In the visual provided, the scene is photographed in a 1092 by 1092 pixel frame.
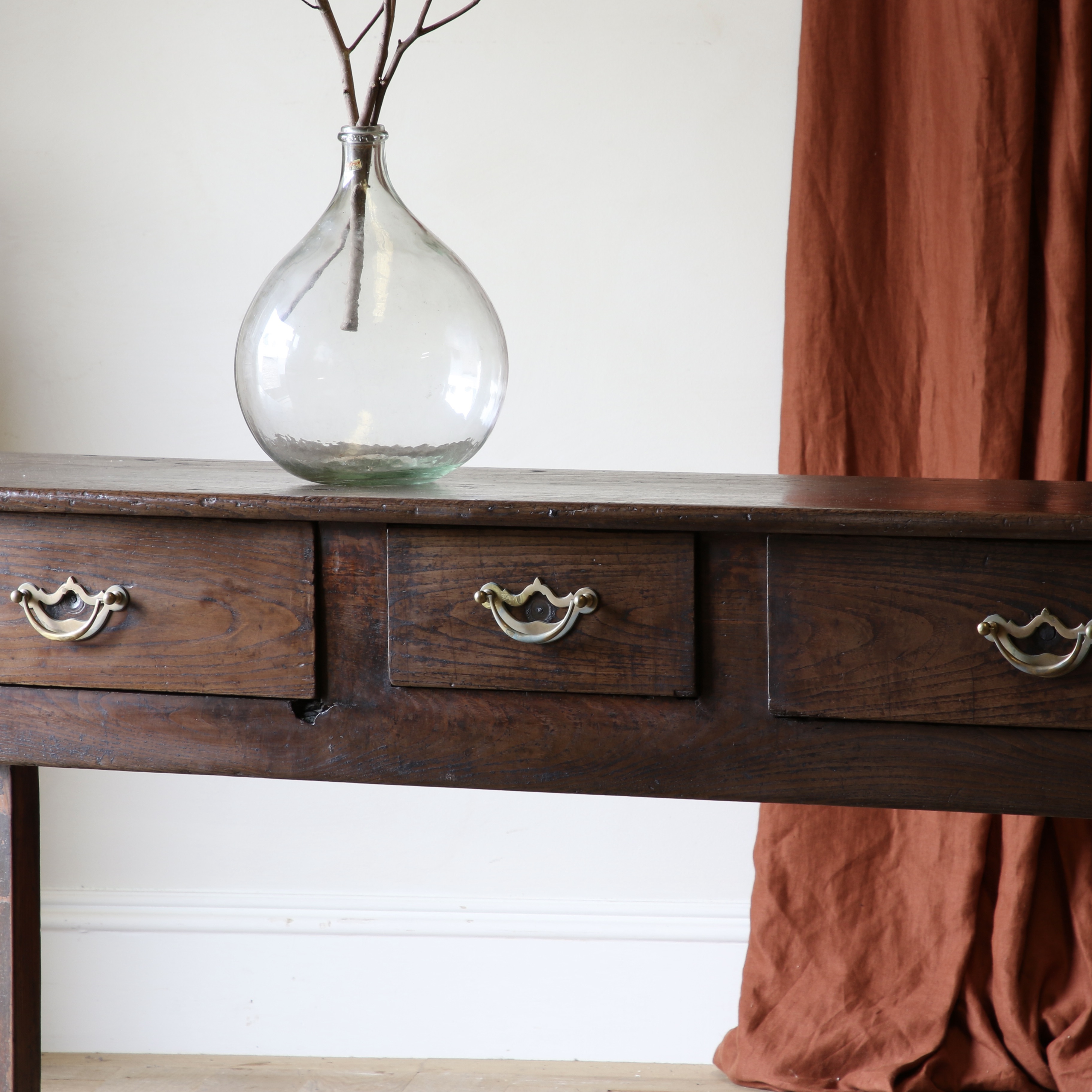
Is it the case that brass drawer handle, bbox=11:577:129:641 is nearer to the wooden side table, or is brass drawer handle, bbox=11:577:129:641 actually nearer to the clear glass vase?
the wooden side table

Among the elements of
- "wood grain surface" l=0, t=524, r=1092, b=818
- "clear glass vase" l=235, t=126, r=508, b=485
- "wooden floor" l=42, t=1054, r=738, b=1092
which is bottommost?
"wooden floor" l=42, t=1054, r=738, b=1092

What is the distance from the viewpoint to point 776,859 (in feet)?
4.88

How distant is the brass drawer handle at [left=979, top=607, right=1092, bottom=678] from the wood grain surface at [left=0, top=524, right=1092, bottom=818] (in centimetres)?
5

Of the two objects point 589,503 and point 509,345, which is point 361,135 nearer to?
point 589,503

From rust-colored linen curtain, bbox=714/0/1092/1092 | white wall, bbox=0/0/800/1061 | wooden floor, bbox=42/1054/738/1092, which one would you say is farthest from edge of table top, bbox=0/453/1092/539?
wooden floor, bbox=42/1054/738/1092

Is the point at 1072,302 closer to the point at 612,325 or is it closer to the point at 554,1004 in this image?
the point at 612,325

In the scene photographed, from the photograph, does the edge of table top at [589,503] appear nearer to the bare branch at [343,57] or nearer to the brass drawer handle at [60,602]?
the brass drawer handle at [60,602]

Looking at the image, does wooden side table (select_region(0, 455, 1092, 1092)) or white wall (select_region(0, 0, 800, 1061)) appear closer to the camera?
wooden side table (select_region(0, 455, 1092, 1092))

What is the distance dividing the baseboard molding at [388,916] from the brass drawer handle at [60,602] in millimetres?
930

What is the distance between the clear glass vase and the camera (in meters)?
0.85

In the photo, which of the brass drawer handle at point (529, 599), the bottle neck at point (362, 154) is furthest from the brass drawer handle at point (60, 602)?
the bottle neck at point (362, 154)

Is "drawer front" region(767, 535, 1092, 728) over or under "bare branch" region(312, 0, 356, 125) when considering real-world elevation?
under

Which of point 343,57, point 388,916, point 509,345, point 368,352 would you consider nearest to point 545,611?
point 368,352

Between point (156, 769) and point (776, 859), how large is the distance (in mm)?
927
